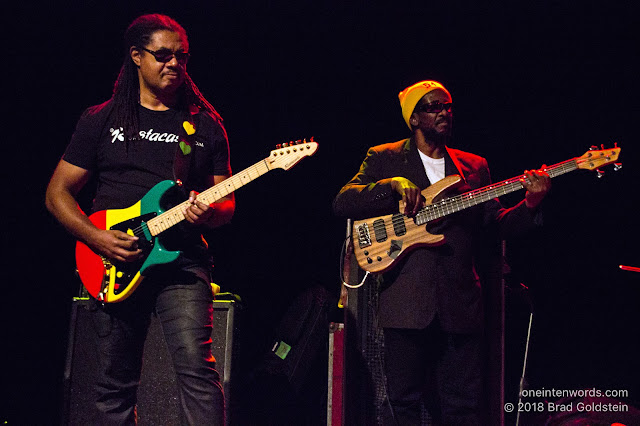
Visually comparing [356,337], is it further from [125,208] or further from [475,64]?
[475,64]

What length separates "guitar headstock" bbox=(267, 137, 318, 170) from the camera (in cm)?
309

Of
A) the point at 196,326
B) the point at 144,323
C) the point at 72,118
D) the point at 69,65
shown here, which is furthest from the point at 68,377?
the point at 69,65

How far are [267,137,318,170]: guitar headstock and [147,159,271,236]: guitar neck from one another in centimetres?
5

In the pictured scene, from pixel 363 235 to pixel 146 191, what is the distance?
4.25ft

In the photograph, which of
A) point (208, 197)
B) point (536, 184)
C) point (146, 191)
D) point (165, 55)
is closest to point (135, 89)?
point (165, 55)

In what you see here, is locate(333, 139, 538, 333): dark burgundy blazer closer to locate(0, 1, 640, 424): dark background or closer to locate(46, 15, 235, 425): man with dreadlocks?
locate(46, 15, 235, 425): man with dreadlocks

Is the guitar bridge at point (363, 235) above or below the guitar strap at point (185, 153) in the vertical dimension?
below

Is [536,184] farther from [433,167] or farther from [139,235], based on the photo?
[139,235]

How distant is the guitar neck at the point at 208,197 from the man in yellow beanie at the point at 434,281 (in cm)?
79

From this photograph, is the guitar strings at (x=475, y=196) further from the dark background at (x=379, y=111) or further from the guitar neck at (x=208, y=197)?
the dark background at (x=379, y=111)

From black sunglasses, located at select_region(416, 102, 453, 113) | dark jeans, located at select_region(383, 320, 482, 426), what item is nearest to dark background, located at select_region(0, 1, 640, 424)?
black sunglasses, located at select_region(416, 102, 453, 113)

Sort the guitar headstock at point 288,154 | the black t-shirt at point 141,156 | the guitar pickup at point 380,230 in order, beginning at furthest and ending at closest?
1. the guitar pickup at point 380,230
2. the guitar headstock at point 288,154
3. the black t-shirt at point 141,156

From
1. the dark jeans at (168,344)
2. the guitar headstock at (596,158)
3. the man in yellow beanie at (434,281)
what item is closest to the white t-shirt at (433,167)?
the man in yellow beanie at (434,281)

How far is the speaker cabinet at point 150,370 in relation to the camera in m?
3.89
